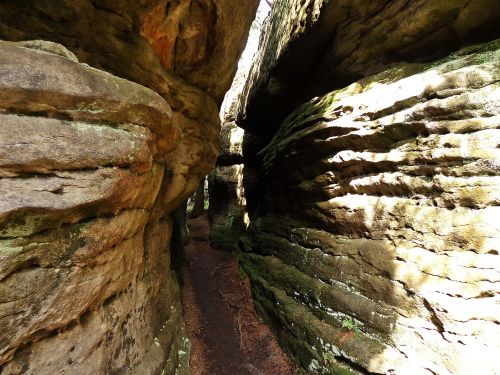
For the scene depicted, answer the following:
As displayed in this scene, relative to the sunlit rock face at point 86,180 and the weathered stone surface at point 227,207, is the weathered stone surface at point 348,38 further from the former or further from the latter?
the weathered stone surface at point 227,207

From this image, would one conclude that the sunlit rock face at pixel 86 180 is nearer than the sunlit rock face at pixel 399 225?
Yes

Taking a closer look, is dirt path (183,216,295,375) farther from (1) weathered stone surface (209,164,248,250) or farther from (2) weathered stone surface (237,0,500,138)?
(2) weathered stone surface (237,0,500,138)

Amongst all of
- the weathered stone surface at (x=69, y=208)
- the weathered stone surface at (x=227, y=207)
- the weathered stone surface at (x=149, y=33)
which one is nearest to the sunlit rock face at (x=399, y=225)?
the weathered stone surface at (x=149, y=33)

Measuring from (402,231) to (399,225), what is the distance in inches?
6.0

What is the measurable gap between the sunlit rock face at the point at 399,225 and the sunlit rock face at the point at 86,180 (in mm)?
3718

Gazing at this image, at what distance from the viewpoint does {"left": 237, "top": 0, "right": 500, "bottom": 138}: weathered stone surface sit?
6.89m

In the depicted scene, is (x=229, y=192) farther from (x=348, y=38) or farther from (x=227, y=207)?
(x=348, y=38)

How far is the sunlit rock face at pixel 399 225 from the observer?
4.79 meters

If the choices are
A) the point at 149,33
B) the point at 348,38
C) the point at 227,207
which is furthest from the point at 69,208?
the point at 227,207

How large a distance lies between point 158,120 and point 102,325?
3456 mm

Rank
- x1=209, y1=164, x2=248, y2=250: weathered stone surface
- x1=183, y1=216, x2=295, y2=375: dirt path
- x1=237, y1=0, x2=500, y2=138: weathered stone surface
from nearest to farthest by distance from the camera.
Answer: x1=237, y1=0, x2=500, y2=138: weathered stone surface, x1=183, y1=216, x2=295, y2=375: dirt path, x1=209, y1=164, x2=248, y2=250: weathered stone surface

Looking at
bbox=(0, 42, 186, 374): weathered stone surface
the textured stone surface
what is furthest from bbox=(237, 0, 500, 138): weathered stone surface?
bbox=(0, 42, 186, 374): weathered stone surface

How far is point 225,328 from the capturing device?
8742 millimetres

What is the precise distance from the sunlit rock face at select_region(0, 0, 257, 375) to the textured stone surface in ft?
12.2
